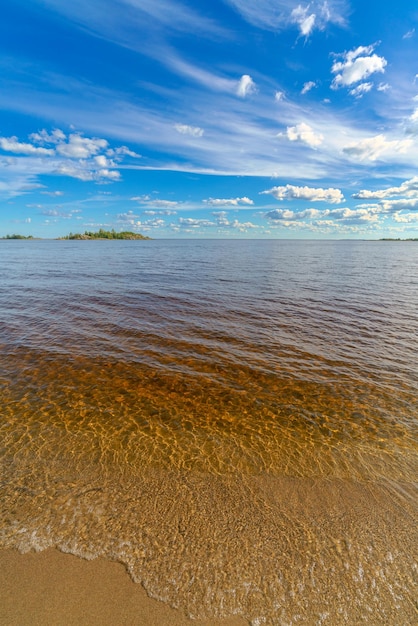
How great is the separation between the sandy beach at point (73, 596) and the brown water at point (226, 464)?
0.17 metres

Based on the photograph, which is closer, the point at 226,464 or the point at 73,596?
the point at 73,596

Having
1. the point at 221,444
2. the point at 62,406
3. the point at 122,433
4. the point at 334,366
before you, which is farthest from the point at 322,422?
the point at 62,406

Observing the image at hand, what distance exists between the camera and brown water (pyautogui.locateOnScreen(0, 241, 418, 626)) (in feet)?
14.6

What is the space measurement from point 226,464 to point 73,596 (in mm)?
3727

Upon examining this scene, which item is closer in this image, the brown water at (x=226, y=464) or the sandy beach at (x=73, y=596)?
the sandy beach at (x=73, y=596)

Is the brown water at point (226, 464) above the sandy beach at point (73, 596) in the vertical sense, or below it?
below

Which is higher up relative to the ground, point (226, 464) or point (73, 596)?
point (73, 596)

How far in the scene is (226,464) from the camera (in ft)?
22.4

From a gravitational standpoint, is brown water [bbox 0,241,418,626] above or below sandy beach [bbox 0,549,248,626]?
below

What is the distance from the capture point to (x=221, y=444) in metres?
7.53

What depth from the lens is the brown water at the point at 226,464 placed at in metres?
4.45

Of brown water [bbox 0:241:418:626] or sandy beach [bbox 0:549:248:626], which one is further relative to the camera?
brown water [bbox 0:241:418:626]

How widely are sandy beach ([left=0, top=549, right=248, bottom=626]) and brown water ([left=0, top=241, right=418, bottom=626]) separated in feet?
0.55

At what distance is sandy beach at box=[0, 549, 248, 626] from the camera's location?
12.7ft
